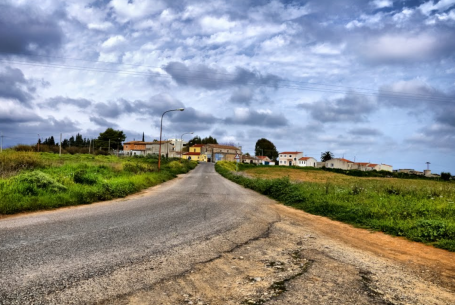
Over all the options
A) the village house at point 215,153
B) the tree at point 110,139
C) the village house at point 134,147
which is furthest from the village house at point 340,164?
the tree at point 110,139

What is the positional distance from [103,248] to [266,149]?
132597 millimetres

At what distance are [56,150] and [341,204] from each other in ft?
245

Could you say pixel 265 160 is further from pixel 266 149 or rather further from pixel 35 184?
pixel 35 184

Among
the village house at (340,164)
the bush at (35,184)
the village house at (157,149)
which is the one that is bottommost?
the village house at (340,164)

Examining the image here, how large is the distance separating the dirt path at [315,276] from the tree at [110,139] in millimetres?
113980

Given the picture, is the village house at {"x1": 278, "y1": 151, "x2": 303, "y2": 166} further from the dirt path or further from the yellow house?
the dirt path

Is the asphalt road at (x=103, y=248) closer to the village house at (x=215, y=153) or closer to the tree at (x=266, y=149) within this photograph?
the village house at (x=215, y=153)

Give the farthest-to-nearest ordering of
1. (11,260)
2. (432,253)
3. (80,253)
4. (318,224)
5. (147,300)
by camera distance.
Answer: (318,224)
(432,253)
(80,253)
(11,260)
(147,300)

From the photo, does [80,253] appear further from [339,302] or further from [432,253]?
[432,253]

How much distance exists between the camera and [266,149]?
13675cm

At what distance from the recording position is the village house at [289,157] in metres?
122

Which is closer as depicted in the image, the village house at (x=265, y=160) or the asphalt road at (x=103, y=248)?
the asphalt road at (x=103, y=248)

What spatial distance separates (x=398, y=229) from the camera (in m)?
8.48

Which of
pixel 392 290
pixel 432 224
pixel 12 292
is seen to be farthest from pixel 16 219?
pixel 432 224
